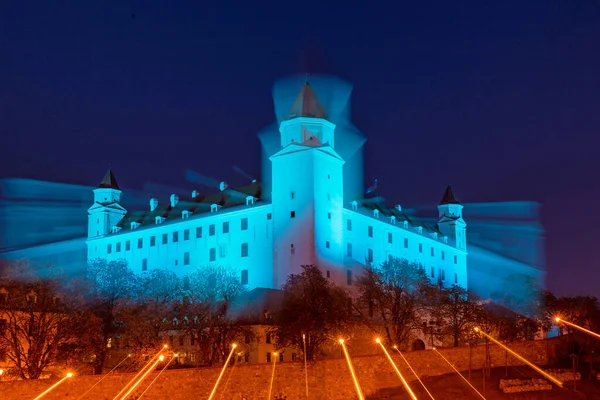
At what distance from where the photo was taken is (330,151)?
101 metres

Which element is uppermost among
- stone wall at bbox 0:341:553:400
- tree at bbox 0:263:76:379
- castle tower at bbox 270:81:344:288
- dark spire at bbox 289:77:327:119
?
dark spire at bbox 289:77:327:119

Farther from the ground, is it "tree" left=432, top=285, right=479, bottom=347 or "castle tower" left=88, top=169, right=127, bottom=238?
"castle tower" left=88, top=169, right=127, bottom=238

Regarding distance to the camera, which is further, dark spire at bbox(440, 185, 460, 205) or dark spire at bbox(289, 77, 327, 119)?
dark spire at bbox(440, 185, 460, 205)

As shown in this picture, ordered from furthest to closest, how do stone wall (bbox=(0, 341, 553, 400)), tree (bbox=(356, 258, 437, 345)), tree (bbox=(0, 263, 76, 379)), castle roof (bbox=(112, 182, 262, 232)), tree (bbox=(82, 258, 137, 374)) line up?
castle roof (bbox=(112, 182, 262, 232)) < tree (bbox=(356, 258, 437, 345)) < tree (bbox=(82, 258, 137, 374)) < tree (bbox=(0, 263, 76, 379)) < stone wall (bbox=(0, 341, 553, 400))

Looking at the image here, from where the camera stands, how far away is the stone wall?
194 ft

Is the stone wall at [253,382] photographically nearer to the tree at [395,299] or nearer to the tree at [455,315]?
the tree at [395,299]

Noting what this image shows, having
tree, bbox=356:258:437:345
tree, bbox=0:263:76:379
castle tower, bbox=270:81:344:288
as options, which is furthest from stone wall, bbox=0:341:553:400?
castle tower, bbox=270:81:344:288

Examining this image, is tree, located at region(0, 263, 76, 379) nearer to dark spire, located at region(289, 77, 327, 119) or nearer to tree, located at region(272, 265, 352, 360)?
tree, located at region(272, 265, 352, 360)

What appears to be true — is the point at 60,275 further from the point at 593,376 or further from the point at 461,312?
the point at 593,376

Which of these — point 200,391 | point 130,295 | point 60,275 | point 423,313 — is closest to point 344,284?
point 423,313

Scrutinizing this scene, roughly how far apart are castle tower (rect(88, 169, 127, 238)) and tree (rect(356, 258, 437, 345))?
47.1 meters

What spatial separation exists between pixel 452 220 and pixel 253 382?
249 ft

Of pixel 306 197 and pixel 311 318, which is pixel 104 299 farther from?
pixel 306 197

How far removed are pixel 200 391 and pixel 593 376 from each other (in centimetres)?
2878
